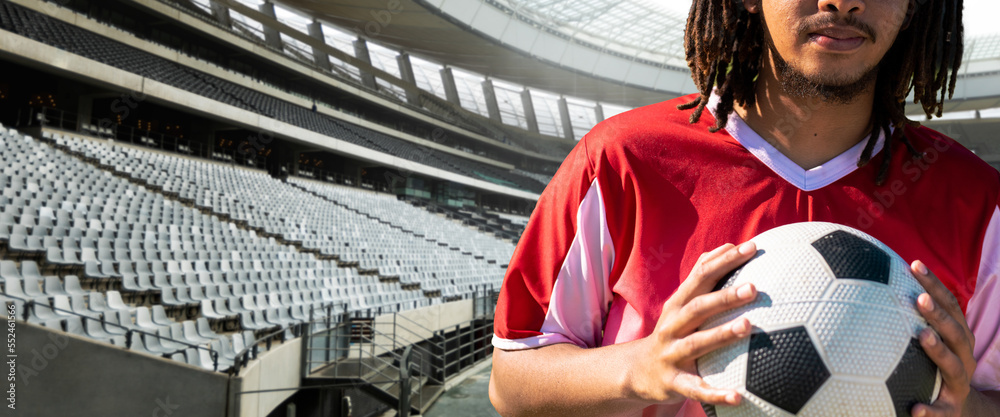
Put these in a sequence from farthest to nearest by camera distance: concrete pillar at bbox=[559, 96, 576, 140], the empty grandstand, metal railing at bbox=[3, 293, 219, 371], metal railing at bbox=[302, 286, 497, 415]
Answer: concrete pillar at bbox=[559, 96, 576, 140] → metal railing at bbox=[302, 286, 497, 415] → the empty grandstand → metal railing at bbox=[3, 293, 219, 371]

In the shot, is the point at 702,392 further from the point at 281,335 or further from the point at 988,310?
the point at 281,335

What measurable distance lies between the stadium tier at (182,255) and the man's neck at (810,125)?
18.4 ft

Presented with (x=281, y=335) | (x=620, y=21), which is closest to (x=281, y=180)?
(x=281, y=335)

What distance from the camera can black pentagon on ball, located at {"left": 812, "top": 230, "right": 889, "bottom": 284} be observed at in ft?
2.96

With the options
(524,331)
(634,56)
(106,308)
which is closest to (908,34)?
(524,331)

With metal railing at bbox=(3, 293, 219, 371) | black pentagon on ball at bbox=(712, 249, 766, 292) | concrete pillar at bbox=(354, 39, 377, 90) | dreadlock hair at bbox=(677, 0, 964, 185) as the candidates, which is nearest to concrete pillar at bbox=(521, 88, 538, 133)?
concrete pillar at bbox=(354, 39, 377, 90)

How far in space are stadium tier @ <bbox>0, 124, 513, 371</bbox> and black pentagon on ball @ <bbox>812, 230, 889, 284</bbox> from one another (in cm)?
574

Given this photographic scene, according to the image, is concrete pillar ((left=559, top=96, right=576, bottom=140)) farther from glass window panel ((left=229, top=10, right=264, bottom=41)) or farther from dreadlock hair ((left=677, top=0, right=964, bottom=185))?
dreadlock hair ((left=677, top=0, right=964, bottom=185))

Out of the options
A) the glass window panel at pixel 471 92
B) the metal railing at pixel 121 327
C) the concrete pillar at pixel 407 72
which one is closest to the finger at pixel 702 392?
the metal railing at pixel 121 327

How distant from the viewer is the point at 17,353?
4.76 metres

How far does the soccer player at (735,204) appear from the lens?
1.06 meters

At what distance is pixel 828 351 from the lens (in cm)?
83

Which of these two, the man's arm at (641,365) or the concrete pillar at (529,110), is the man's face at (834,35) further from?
the concrete pillar at (529,110)

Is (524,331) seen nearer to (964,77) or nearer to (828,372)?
(828,372)
